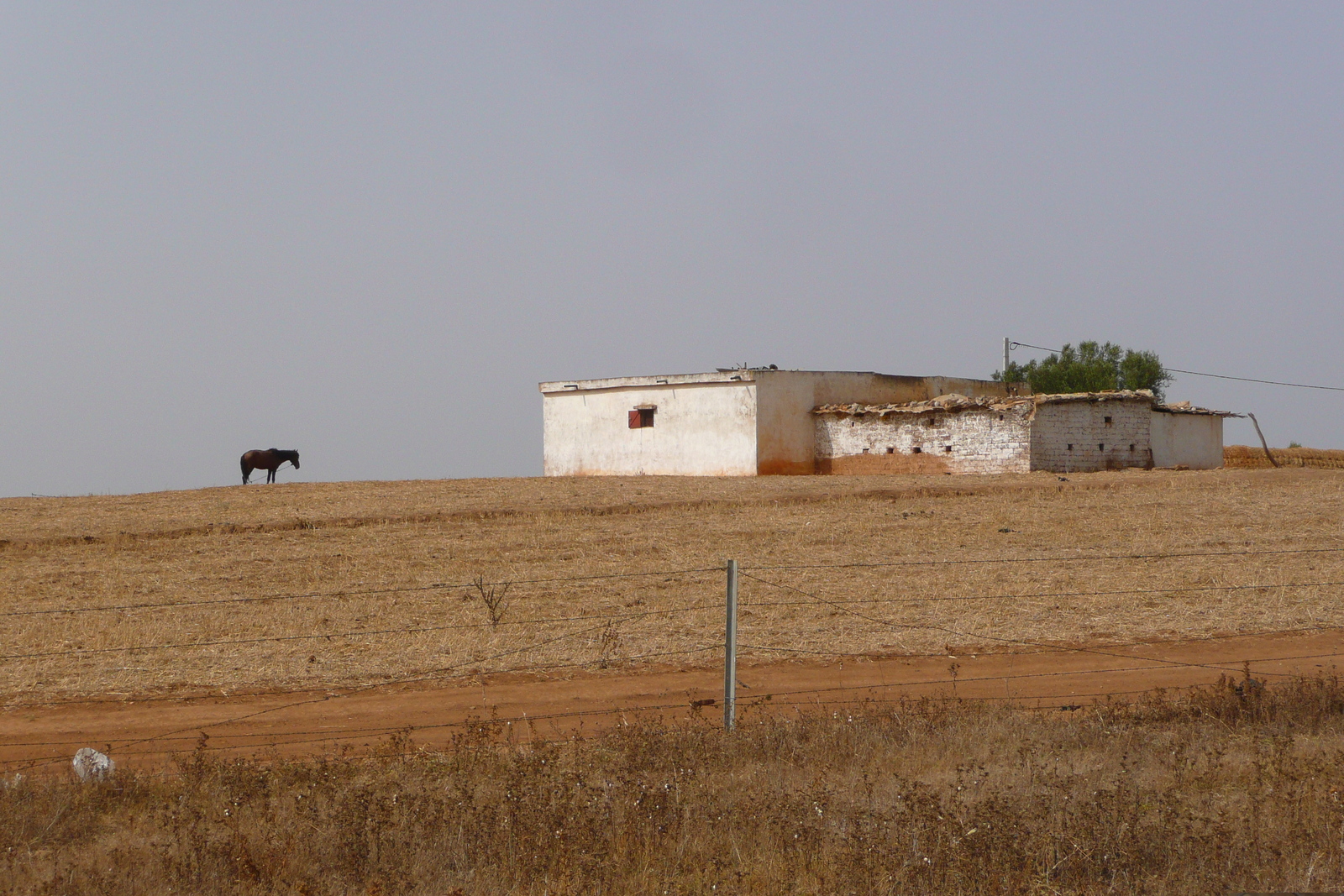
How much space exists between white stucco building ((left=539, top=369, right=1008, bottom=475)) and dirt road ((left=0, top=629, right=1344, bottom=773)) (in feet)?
72.4

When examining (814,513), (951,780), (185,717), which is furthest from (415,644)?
(814,513)

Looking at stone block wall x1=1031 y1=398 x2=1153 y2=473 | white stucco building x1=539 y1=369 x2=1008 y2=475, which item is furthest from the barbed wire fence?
white stucco building x1=539 y1=369 x2=1008 y2=475

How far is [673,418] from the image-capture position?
37031mm

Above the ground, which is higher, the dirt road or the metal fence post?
the metal fence post

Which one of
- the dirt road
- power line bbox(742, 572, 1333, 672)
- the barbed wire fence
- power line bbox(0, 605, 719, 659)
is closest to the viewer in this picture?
the dirt road

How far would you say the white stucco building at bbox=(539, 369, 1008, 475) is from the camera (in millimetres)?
35312

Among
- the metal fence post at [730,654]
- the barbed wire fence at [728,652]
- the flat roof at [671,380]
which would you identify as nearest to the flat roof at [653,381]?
the flat roof at [671,380]

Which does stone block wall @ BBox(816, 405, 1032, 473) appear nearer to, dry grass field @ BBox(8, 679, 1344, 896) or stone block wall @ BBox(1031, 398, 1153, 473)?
stone block wall @ BBox(1031, 398, 1153, 473)

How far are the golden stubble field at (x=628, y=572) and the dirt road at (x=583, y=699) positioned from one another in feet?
2.00

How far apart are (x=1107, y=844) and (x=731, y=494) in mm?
22503

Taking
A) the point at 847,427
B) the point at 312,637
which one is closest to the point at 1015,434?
the point at 847,427

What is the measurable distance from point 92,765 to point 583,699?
4.43 metres

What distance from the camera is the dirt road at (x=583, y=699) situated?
10148 millimetres

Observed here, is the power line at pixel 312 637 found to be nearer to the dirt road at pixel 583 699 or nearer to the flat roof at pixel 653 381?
the dirt road at pixel 583 699
